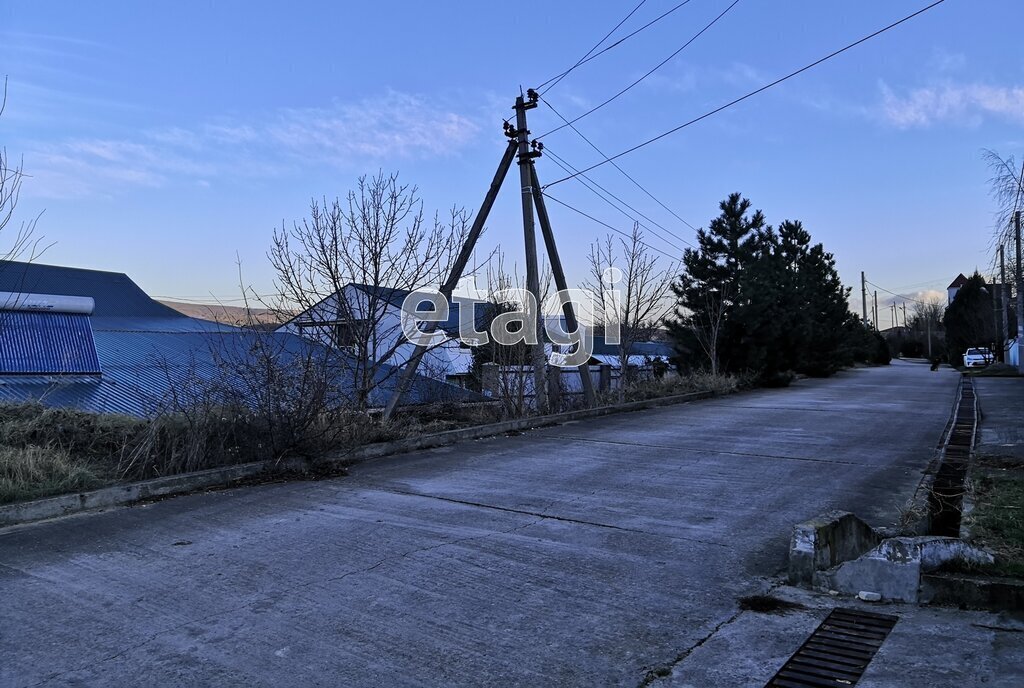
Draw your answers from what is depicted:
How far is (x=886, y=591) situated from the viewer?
14.3 feet

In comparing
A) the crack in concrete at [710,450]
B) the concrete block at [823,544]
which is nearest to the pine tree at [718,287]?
the crack in concrete at [710,450]

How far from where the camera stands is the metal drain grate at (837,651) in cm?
329

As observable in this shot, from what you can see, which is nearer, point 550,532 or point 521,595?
point 521,595

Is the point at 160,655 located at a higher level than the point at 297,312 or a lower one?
lower

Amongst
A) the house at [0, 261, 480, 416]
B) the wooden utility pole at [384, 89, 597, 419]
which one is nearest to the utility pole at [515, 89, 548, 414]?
the wooden utility pole at [384, 89, 597, 419]

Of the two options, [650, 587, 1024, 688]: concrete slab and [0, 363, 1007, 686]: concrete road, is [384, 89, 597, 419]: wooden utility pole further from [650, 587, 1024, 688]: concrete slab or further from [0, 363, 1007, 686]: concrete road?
[650, 587, 1024, 688]: concrete slab

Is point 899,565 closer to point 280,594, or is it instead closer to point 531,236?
point 280,594

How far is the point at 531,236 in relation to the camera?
14875 mm

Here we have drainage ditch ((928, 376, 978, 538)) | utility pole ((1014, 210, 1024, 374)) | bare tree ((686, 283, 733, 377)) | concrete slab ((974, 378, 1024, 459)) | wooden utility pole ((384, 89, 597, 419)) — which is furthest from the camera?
bare tree ((686, 283, 733, 377))

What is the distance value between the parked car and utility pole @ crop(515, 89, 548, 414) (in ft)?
136

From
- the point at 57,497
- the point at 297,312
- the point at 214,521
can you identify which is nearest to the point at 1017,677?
the point at 214,521

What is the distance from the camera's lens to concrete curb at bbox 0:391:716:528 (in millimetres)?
6125

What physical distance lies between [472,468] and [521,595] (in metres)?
4.46

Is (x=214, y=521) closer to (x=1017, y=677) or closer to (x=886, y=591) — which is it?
(x=886, y=591)
